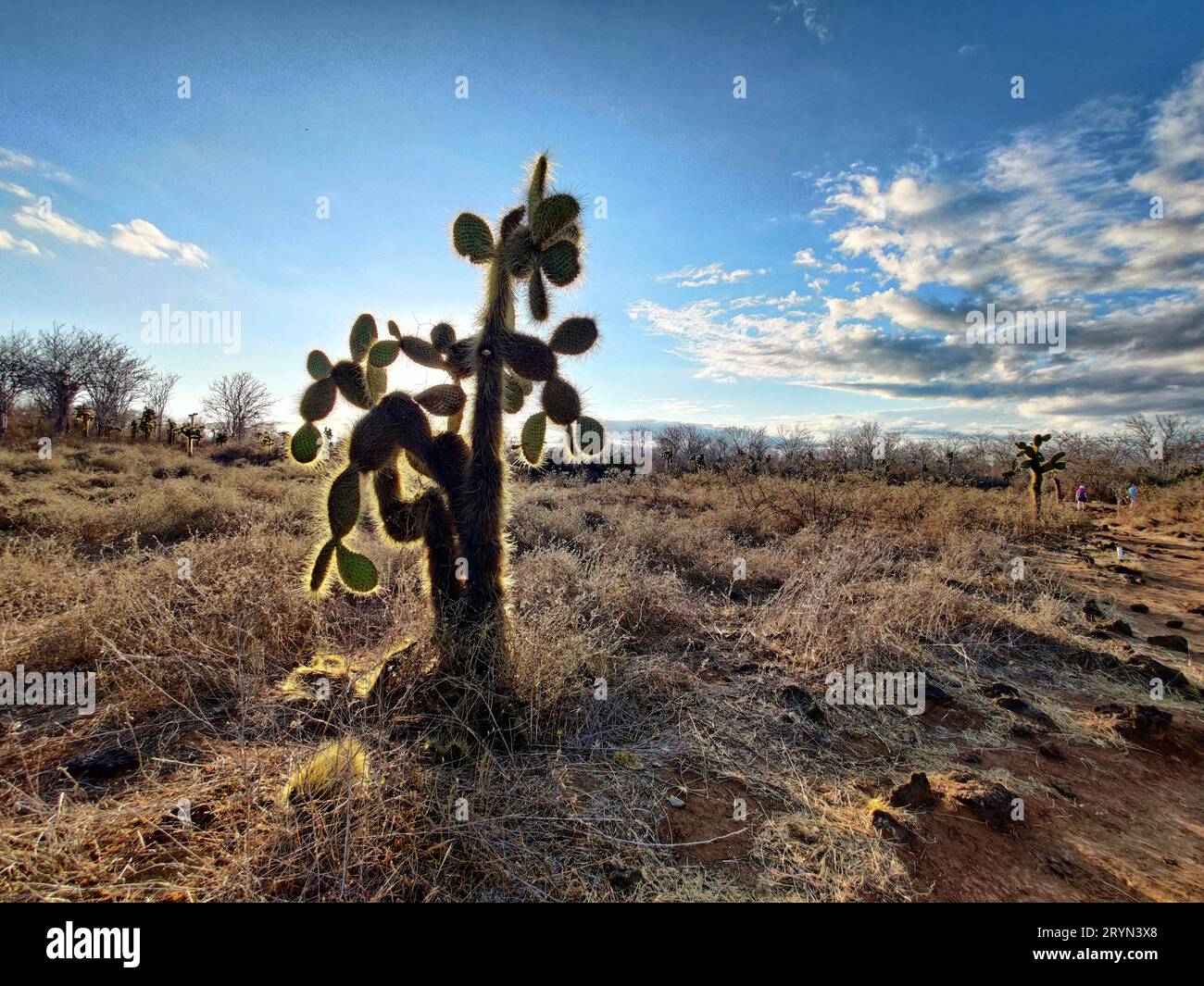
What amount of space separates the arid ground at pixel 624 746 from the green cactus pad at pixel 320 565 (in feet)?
1.67

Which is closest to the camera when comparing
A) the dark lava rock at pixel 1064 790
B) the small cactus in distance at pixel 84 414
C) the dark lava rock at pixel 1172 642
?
the dark lava rock at pixel 1064 790

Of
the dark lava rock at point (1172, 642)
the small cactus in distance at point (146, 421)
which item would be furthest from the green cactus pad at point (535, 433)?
the small cactus in distance at point (146, 421)

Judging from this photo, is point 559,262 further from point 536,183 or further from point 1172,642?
point 1172,642

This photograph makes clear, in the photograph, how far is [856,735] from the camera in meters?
3.23

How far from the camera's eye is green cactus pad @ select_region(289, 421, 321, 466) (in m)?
3.67

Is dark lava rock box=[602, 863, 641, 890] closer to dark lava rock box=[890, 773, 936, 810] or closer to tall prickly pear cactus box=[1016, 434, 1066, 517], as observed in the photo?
dark lava rock box=[890, 773, 936, 810]

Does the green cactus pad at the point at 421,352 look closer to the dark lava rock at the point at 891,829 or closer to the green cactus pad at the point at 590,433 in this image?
the green cactus pad at the point at 590,433

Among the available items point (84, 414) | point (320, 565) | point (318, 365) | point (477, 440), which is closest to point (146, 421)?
point (84, 414)

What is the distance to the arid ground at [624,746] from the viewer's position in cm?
189

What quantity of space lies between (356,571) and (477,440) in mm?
1185

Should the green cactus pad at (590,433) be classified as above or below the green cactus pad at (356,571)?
above

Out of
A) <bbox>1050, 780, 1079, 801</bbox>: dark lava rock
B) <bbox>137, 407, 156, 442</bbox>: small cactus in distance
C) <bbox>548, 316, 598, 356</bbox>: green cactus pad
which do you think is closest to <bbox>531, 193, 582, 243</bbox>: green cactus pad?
<bbox>548, 316, 598, 356</bbox>: green cactus pad

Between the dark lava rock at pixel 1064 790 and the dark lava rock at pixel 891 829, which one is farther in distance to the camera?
the dark lava rock at pixel 1064 790
